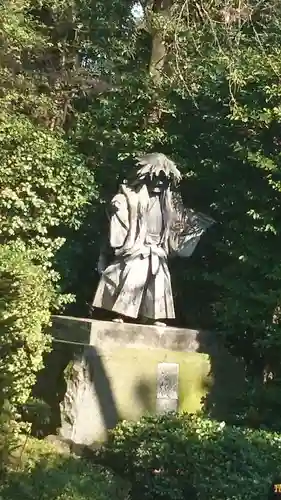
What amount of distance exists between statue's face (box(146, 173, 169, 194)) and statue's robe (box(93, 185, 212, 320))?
0.06 m

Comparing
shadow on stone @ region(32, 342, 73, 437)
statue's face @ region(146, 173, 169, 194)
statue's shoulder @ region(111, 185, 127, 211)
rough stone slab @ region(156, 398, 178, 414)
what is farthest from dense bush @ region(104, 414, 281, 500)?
statue's face @ region(146, 173, 169, 194)

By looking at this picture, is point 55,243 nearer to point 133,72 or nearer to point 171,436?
point 133,72

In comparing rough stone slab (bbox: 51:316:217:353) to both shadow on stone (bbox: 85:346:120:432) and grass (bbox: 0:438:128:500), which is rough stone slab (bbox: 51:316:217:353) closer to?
shadow on stone (bbox: 85:346:120:432)

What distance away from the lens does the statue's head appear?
772 cm

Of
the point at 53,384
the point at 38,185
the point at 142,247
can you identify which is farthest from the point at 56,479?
the point at 38,185

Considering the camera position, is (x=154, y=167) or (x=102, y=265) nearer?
(x=154, y=167)

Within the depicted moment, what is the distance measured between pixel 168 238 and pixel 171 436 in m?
2.62

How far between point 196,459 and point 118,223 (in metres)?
2.79

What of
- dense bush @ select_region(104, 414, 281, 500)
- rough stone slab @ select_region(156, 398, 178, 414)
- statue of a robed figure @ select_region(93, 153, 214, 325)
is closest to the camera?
dense bush @ select_region(104, 414, 281, 500)

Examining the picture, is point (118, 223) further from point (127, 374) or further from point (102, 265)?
point (127, 374)

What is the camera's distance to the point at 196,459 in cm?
571

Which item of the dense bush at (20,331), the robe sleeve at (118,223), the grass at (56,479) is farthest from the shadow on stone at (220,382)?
the grass at (56,479)

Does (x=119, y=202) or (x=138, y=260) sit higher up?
(x=119, y=202)

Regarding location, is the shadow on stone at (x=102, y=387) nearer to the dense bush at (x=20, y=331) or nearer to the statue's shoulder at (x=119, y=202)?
the dense bush at (x=20, y=331)
